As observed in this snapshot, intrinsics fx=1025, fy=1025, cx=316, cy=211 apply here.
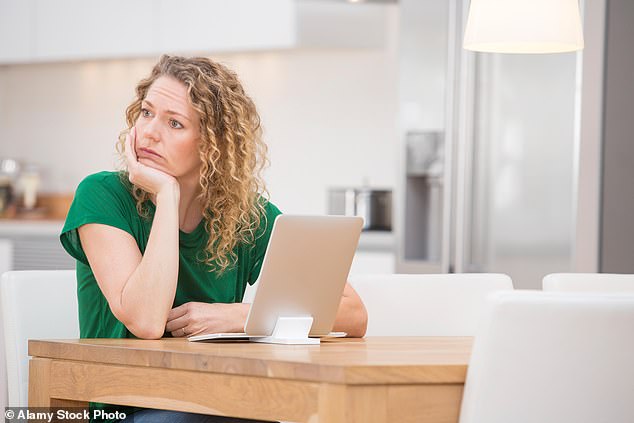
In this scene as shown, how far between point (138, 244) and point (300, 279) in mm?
383

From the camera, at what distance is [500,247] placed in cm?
391

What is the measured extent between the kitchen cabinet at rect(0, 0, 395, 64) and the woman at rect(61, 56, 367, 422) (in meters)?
2.77

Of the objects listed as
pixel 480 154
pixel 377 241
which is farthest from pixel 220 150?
pixel 377 241

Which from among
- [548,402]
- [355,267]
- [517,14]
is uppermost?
[517,14]

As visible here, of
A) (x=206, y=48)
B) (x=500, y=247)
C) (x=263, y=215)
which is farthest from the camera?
(x=206, y=48)

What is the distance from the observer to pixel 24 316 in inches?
78.9

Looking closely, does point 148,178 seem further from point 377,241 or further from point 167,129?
point 377,241

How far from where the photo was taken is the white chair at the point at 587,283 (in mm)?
2334

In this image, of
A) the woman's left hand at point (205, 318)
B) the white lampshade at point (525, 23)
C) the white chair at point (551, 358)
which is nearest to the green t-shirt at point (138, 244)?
the woman's left hand at point (205, 318)

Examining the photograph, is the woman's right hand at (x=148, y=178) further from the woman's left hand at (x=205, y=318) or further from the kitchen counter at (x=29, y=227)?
the kitchen counter at (x=29, y=227)

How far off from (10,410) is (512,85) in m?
2.49

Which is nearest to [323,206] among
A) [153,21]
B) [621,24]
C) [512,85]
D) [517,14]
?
[153,21]

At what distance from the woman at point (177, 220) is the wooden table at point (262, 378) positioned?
11cm

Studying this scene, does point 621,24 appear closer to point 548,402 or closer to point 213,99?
point 213,99
